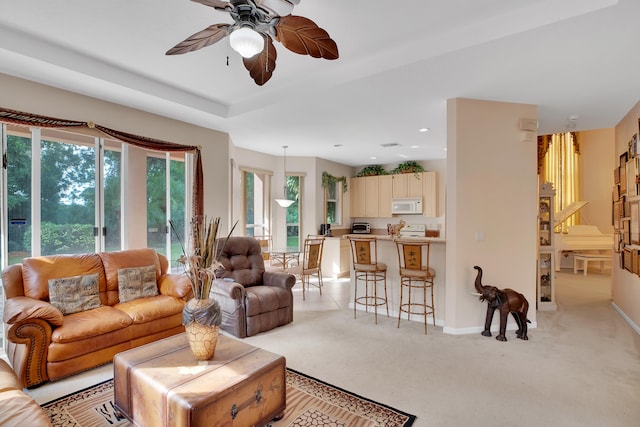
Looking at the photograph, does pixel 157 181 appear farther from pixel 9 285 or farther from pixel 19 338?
pixel 19 338

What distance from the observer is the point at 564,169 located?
812 centimetres

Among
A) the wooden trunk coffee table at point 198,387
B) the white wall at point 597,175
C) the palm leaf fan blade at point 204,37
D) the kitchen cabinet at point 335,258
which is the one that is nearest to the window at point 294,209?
the kitchen cabinet at point 335,258

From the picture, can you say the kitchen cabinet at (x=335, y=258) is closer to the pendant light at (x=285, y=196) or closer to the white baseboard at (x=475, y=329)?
the pendant light at (x=285, y=196)

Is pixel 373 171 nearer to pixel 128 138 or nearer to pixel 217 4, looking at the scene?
pixel 128 138

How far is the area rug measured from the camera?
209 centimetres

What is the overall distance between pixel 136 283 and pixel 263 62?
268 centimetres

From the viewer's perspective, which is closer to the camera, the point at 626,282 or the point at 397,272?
the point at 626,282

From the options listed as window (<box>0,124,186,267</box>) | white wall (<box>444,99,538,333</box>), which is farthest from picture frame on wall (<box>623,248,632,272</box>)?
window (<box>0,124,186,267</box>)

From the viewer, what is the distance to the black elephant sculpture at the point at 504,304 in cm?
340

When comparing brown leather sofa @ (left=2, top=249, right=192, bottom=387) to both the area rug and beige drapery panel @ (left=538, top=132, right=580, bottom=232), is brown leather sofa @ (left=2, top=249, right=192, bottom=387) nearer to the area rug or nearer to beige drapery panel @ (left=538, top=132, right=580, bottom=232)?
the area rug

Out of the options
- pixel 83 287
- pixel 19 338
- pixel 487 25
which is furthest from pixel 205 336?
pixel 487 25

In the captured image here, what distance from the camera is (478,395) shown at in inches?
94.6

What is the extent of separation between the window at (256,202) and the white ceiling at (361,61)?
2048 mm

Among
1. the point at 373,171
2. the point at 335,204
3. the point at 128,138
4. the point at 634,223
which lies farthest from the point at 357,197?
the point at 128,138
